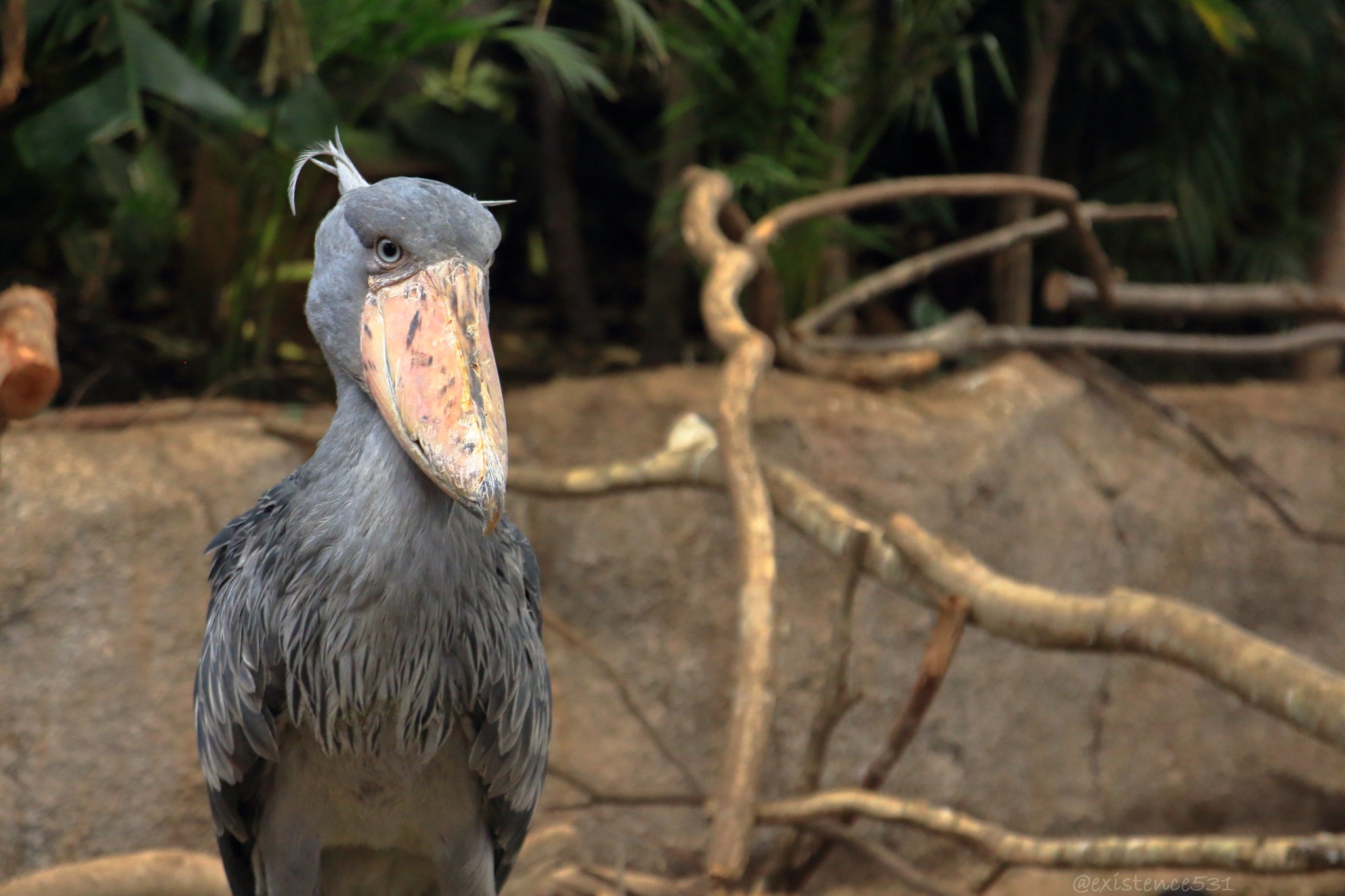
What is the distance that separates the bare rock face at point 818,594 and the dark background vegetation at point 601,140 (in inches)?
22.3

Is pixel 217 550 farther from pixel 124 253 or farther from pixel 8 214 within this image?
pixel 124 253

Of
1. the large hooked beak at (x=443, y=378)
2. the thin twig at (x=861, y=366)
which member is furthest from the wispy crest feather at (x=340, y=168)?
the thin twig at (x=861, y=366)

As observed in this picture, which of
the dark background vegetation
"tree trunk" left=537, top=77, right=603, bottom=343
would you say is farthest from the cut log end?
"tree trunk" left=537, top=77, right=603, bottom=343

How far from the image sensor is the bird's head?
1357 mm

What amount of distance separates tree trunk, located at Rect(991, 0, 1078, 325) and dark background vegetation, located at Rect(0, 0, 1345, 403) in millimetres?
14

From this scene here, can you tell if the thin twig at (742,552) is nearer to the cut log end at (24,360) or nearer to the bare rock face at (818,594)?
the bare rock face at (818,594)

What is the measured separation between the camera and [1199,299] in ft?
12.9

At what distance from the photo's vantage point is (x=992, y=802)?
11.8 ft

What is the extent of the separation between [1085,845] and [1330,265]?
307 cm

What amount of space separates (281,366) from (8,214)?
85 cm

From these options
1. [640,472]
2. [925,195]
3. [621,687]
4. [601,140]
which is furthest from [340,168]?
[601,140]

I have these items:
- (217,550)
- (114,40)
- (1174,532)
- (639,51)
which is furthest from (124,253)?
(1174,532)

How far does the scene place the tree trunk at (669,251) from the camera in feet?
13.2

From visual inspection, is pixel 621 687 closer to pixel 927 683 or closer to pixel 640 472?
pixel 640 472
